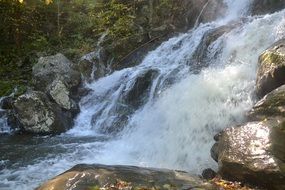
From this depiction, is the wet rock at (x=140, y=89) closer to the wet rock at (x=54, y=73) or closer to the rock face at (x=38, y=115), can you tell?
the rock face at (x=38, y=115)

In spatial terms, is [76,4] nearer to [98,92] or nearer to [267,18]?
[98,92]

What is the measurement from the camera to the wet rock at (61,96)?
11898mm

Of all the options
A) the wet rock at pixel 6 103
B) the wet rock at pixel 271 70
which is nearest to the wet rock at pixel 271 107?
the wet rock at pixel 271 70

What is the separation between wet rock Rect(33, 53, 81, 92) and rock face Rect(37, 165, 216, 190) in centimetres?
727

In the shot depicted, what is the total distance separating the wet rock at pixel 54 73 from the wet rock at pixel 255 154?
7574 mm

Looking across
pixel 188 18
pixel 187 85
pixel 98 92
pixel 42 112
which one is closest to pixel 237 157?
pixel 187 85

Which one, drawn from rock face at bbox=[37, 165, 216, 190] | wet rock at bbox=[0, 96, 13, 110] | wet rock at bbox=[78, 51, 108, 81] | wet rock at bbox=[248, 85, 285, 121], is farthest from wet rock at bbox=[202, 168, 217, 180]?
wet rock at bbox=[78, 51, 108, 81]

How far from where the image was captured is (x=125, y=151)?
30.2 ft

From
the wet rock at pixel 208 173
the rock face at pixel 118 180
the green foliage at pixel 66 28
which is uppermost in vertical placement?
the green foliage at pixel 66 28

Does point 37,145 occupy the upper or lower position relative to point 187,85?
lower

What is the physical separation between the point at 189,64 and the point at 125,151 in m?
3.94

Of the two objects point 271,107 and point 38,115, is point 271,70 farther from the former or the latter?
point 38,115

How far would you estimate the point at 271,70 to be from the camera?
7.61 m

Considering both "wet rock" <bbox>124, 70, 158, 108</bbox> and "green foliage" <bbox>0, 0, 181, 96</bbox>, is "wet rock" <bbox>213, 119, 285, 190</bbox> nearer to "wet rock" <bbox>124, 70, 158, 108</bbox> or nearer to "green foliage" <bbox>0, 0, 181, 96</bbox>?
"wet rock" <bbox>124, 70, 158, 108</bbox>
